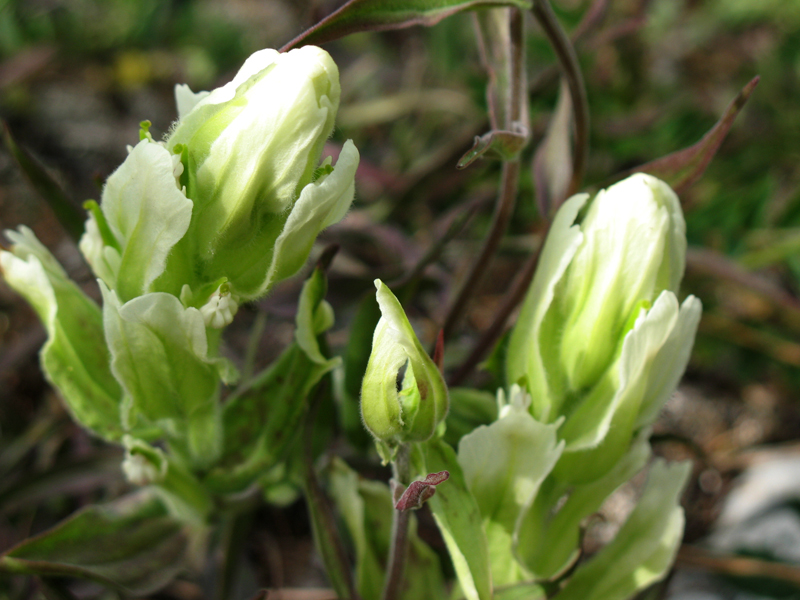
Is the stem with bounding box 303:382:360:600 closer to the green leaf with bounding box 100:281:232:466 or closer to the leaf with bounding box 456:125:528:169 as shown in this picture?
the green leaf with bounding box 100:281:232:466

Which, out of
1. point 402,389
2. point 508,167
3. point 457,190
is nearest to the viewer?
point 402,389

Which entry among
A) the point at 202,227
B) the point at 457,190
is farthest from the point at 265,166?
the point at 457,190

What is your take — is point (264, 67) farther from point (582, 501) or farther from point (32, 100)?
point (32, 100)

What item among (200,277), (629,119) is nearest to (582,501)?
(200,277)

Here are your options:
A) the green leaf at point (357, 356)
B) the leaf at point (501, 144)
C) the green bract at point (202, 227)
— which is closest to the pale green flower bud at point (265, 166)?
the green bract at point (202, 227)

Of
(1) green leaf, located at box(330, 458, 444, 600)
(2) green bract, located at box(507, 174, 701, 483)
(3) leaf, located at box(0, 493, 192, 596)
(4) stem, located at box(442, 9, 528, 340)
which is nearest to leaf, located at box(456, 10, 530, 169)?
(4) stem, located at box(442, 9, 528, 340)

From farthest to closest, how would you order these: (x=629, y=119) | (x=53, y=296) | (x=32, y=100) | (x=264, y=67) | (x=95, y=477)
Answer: (x=32, y=100)
(x=629, y=119)
(x=95, y=477)
(x=53, y=296)
(x=264, y=67)

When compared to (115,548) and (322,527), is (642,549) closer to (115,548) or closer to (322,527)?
(322,527)
